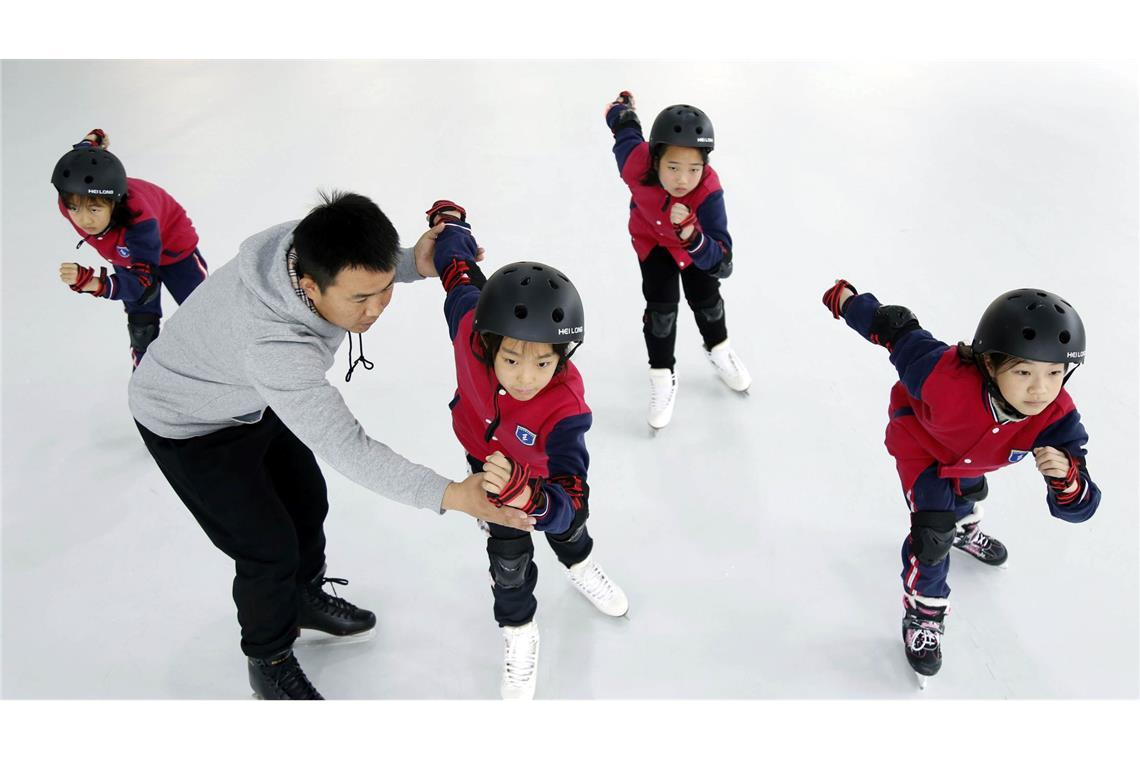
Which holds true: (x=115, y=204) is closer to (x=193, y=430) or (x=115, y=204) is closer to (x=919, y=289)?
(x=193, y=430)

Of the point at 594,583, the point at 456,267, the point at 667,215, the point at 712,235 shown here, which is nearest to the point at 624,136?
the point at 667,215

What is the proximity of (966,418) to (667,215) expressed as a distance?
1276mm

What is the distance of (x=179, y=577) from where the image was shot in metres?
2.90

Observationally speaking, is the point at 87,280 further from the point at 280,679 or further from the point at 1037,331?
the point at 1037,331

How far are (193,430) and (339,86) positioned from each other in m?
4.80

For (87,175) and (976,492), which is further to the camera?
(87,175)

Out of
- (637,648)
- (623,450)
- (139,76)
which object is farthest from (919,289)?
(139,76)

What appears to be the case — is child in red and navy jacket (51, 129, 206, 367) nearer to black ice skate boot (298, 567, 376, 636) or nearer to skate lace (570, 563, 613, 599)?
black ice skate boot (298, 567, 376, 636)

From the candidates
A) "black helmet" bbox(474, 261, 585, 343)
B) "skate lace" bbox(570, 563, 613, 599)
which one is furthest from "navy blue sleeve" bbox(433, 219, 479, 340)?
"skate lace" bbox(570, 563, 613, 599)

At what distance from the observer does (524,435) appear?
2.22 m

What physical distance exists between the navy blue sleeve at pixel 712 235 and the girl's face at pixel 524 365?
1.04 meters

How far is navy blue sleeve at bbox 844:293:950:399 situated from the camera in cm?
222

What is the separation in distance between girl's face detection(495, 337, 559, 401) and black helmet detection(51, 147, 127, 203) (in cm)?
177

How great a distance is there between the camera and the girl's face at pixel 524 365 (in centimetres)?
206
